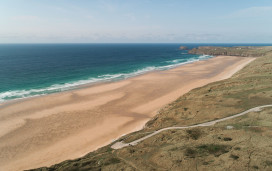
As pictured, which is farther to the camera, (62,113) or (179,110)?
(62,113)

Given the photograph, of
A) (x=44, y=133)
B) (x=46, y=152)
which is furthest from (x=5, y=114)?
(x=46, y=152)

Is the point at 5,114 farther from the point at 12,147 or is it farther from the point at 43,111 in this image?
the point at 12,147

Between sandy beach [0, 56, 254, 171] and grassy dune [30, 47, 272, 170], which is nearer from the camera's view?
grassy dune [30, 47, 272, 170]

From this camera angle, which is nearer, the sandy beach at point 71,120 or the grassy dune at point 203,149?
the grassy dune at point 203,149

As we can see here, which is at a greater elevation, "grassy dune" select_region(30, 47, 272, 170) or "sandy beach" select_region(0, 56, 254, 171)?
"grassy dune" select_region(30, 47, 272, 170)

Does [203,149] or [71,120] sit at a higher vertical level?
[203,149]

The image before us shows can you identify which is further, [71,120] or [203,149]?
[71,120]

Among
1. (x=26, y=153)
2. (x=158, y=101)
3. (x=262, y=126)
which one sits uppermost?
(x=262, y=126)

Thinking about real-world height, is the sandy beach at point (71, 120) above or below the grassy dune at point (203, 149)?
below
